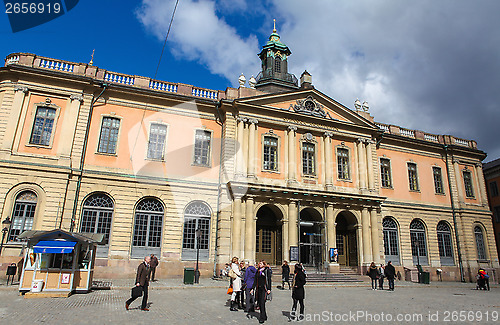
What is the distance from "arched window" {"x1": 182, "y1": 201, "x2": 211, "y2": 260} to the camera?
21.1m

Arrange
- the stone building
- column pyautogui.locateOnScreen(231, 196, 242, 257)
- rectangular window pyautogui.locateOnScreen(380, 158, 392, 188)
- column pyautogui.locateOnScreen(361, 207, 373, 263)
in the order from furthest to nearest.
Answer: rectangular window pyautogui.locateOnScreen(380, 158, 392, 188) < column pyautogui.locateOnScreen(361, 207, 373, 263) < column pyautogui.locateOnScreen(231, 196, 242, 257) < the stone building

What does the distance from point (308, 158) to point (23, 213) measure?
17784 mm

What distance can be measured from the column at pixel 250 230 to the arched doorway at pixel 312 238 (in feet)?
11.1

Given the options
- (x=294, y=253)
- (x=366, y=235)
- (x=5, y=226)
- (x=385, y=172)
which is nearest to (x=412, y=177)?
(x=385, y=172)

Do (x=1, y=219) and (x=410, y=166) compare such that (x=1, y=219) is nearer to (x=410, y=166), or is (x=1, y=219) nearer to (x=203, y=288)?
(x=203, y=288)

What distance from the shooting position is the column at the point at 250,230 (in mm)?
21000

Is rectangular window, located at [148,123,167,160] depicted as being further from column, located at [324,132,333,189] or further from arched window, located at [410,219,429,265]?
arched window, located at [410,219,429,265]

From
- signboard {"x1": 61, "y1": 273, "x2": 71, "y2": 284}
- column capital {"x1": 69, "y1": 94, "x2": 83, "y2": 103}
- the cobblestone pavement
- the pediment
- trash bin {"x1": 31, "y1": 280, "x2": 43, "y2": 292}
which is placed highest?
the pediment

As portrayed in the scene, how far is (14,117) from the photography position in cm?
1938

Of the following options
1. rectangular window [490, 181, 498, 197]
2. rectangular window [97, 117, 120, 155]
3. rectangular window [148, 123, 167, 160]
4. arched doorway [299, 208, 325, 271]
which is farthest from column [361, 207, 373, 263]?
rectangular window [490, 181, 498, 197]

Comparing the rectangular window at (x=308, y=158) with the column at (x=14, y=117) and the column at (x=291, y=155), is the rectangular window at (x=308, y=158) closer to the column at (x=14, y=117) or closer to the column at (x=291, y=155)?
the column at (x=291, y=155)

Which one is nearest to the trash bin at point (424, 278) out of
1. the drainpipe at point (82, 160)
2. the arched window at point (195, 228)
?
the arched window at point (195, 228)

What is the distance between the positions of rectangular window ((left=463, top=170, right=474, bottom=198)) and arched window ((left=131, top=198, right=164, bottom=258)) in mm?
26551

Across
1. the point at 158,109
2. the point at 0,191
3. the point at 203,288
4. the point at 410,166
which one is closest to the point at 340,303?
the point at 203,288
